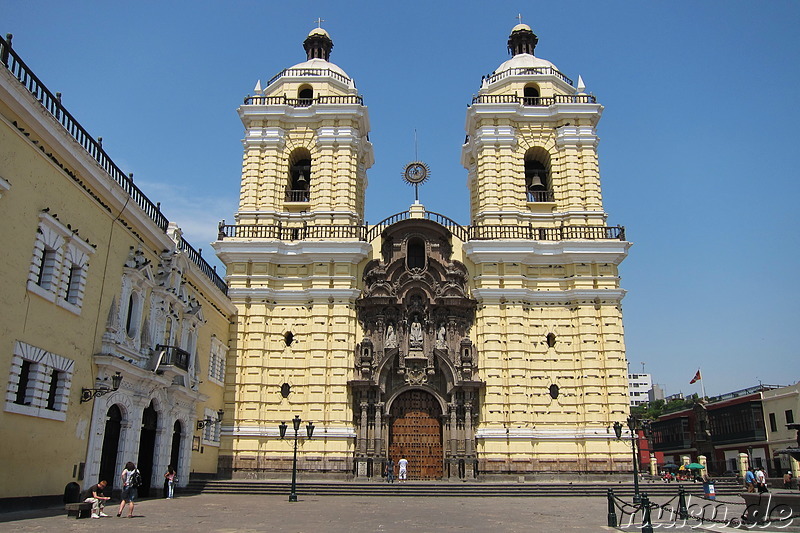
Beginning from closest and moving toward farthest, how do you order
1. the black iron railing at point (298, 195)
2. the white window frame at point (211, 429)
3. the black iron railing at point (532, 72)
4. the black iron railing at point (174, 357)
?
the black iron railing at point (174, 357), the white window frame at point (211, 429), the black iron railing at point (298, 195), the black iron railing at point (532, 72)

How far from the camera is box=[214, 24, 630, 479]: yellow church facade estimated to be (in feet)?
94.5

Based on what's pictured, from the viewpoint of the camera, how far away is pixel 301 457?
2859 cm

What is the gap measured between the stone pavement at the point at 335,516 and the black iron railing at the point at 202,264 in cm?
861

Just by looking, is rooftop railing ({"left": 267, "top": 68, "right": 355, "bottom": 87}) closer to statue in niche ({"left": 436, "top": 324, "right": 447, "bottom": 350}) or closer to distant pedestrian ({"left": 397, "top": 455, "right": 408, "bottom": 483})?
statue in niche ({"left": 436, "top": 324, "right": 447, "bottom": 350})

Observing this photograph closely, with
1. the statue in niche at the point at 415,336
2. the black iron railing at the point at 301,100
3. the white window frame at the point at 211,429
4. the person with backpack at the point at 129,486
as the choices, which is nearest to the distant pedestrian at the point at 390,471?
the statue in niche at the point at 415,336

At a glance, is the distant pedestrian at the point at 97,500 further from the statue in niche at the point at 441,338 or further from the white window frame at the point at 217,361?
the statue in niche at the point at 441,338

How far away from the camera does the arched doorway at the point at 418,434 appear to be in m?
29.2

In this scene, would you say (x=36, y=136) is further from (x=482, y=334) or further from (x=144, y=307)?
(x=482, y=334)

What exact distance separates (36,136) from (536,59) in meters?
26.9

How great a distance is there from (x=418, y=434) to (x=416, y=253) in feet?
27.0

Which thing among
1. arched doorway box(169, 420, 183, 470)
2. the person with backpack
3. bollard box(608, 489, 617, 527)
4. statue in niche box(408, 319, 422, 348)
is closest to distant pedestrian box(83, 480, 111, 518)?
the person with backpack

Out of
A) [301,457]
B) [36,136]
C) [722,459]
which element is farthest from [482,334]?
[722,459]

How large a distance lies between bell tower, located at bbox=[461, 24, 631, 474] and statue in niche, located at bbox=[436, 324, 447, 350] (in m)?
1.44

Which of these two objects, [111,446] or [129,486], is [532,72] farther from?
[129,486]
